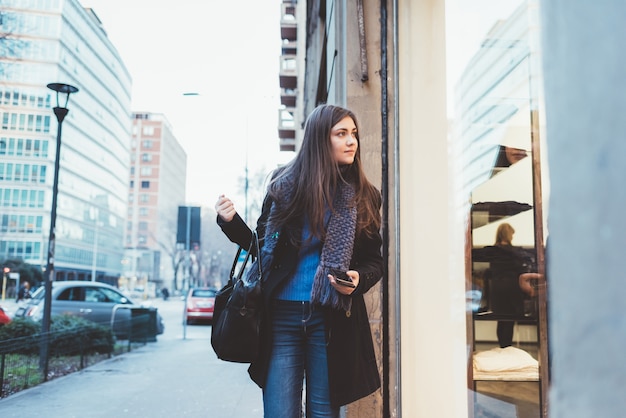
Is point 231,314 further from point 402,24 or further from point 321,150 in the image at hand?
point 402,24

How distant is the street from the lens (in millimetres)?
5500

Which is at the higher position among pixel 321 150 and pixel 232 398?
pixel 321 150

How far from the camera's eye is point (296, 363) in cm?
228

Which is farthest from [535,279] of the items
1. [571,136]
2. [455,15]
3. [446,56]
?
[571,136]

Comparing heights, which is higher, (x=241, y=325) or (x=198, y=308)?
(x=241, y=325)

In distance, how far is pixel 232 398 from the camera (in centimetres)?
638

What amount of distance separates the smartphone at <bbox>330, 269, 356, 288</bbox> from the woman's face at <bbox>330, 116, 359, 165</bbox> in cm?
58

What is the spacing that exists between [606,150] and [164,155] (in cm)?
12959

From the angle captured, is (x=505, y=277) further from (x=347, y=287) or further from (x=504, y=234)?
(x=347, y=287)

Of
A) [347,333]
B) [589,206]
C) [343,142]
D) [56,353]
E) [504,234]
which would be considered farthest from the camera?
[56,353]

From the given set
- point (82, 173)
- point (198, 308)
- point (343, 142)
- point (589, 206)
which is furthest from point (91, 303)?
point (82, 173)

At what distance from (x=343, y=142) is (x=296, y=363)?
39.7 inches

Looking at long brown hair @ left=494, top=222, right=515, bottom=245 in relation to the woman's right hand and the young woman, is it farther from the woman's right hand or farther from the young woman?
the woman's right hand

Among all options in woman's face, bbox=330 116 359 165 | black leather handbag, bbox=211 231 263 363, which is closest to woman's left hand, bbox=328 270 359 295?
black leather handbag, bbox=211 231 263 363
